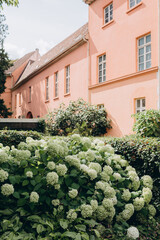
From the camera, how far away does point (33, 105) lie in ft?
85.4

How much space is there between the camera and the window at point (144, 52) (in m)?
11.5

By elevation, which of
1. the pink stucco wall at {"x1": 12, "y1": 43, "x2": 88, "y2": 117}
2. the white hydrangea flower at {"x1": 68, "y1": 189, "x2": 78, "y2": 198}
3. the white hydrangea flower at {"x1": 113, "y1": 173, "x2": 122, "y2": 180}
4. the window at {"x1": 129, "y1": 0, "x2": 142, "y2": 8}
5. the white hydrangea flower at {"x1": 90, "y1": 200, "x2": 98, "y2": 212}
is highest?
the window at {"x1": 129, "y1": 0, "x2": 142, "y2": 8}

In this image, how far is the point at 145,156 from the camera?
197 inches

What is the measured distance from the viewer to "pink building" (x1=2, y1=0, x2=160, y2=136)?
37.0 feet

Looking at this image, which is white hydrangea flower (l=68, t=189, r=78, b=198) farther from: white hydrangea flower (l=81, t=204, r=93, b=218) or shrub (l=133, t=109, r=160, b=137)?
shrub (l=133, t=109, r=160, b=137)

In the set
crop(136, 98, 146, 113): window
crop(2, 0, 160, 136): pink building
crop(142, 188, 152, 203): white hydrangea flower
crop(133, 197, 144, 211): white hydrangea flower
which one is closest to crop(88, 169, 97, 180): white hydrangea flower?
crop(133, 197, 144, 211): white hydrangea flower

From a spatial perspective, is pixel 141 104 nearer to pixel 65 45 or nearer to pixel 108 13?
pixel 108 13

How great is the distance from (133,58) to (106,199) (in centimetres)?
970

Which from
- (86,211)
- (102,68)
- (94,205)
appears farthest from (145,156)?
(102,68)

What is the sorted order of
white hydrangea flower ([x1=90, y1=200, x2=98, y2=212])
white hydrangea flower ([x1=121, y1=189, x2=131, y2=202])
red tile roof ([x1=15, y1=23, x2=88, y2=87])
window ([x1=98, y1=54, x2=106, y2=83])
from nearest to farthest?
white hydrangea flower ([x1=90, y1=200, x2=98, y2=212]) → white hydrangea flower ([x1=121, y1=189, x2=131, y2=202]) → window ([x1=98, y1=54, x2=106, y2=83]) → red tile roof ([x1=15, y1=23, x2=88, y2=87])

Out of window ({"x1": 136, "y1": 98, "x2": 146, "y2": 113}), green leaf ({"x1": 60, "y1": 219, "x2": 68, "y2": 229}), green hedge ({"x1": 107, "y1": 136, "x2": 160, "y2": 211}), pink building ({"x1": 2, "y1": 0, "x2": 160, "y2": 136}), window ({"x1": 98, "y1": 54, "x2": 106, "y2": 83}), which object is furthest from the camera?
window ({"x1": 98, "y1": 54, "x2": 106, "y2": 83})

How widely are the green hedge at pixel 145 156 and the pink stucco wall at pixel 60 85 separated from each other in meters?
10.3

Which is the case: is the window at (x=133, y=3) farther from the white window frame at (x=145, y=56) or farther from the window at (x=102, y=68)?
the window at (x=102, y=68)

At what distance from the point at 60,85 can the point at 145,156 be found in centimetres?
1498
